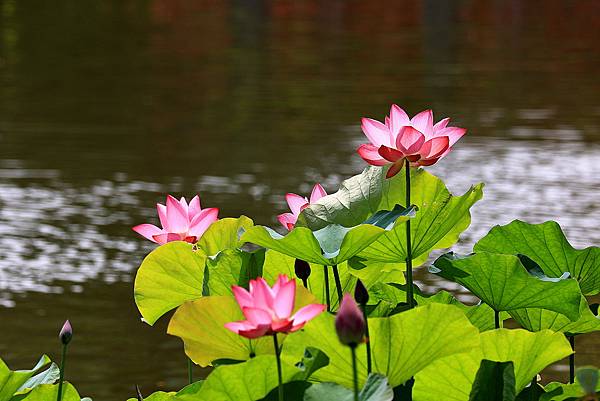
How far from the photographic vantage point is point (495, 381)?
1.17m

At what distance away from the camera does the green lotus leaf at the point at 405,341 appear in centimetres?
115

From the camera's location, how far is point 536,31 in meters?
15.6

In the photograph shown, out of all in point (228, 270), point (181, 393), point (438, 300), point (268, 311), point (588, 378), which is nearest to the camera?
point (588, 378)

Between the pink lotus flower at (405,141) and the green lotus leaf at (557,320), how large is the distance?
0.66ft

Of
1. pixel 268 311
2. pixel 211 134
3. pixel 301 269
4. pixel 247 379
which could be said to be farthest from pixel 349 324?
pixel 211 134

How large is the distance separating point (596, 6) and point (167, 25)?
293 inches

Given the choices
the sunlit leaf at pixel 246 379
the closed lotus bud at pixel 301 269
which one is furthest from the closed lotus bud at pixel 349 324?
the closed lotus bud at pixel 301 269

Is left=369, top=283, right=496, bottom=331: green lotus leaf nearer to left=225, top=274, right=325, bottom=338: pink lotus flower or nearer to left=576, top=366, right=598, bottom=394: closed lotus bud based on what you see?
left=225, top=274, right=325, bottom=338: pink lotus flower

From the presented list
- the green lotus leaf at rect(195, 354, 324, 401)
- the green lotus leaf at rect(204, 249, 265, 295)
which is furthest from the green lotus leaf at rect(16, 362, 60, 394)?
the green lotus leaf at rect(195, 354, 324, 401)

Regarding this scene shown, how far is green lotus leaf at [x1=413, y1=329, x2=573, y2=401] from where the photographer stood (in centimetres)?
119

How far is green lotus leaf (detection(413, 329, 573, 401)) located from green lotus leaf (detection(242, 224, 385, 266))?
5.5 inches

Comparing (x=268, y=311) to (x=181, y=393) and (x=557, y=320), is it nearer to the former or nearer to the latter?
(x=181, y=393)

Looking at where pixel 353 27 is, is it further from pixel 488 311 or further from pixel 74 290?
pixel 488 311

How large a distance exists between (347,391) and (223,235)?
1.38 feet
